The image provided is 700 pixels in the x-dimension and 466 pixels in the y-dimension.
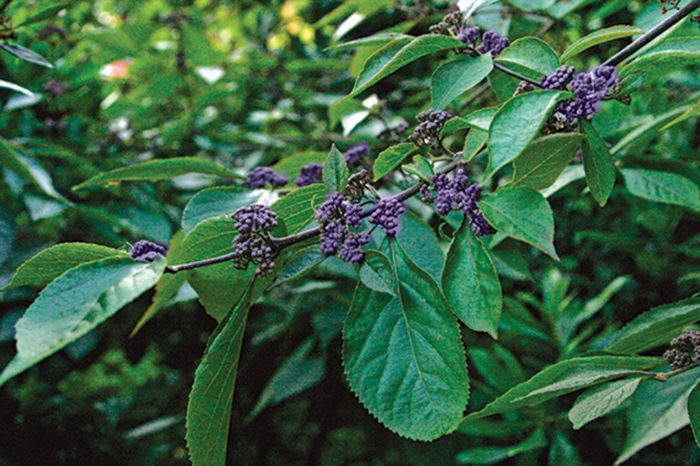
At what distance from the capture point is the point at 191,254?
2.53 ft

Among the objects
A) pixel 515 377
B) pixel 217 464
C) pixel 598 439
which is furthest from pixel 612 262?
pixel 217 464

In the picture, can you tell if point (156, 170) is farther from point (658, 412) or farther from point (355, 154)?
point (658, 412)

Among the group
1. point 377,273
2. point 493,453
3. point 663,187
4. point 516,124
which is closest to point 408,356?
point 377,273

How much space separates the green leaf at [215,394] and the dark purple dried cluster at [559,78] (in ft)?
1.61

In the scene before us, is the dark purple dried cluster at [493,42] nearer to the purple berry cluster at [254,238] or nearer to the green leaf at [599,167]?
the green leaf at [599,167]

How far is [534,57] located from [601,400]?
50 centimetres

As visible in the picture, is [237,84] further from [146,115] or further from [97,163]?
[97,163]

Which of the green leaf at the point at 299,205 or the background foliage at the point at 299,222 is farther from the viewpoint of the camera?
the background foliage at the point at 299,222

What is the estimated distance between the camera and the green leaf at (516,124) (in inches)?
25.4

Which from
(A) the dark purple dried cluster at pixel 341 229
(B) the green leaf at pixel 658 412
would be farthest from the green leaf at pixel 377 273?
(B) the green leaf at pixel 658 412

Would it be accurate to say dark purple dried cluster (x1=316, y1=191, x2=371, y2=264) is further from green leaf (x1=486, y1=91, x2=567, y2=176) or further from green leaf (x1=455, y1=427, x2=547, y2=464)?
green leaf (x1=455, y1=427, x2=547, y2=464)

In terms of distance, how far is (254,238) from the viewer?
2.42 feet

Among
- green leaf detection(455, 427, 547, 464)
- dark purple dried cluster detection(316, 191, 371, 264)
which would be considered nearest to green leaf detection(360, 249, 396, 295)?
dark purple dried cluster detection(316, 191, 371, 264)

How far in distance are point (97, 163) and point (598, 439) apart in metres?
1.99
